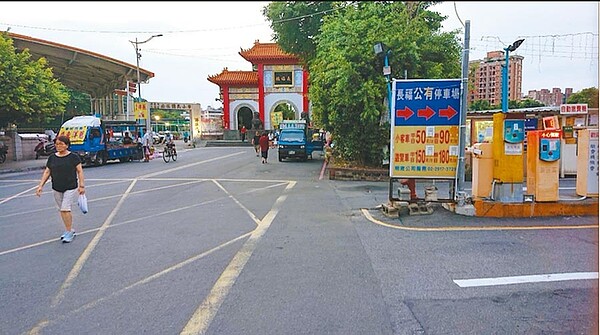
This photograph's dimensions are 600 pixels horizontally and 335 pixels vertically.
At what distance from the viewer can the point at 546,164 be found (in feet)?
25.7

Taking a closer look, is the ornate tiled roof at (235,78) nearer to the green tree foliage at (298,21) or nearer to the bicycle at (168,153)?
the green tree foliage at (298,21)

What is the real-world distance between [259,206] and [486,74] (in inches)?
479

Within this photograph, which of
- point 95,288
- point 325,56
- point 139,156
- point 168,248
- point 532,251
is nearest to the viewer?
point 95,288

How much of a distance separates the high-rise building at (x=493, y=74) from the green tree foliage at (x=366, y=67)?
66.8 inches

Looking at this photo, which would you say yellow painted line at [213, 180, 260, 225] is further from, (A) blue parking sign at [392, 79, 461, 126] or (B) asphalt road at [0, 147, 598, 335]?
(A) blue parking sign at [392, 79, 461, 126]

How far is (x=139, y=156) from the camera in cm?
2478

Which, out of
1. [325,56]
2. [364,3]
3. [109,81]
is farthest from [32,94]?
[109,81]

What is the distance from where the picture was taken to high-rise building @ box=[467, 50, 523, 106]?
15859mm

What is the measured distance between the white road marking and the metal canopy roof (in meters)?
28.9

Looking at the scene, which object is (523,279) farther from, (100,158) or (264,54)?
(264,54)

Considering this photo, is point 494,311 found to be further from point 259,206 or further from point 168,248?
point 259,206

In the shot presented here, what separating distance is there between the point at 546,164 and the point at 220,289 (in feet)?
20.7

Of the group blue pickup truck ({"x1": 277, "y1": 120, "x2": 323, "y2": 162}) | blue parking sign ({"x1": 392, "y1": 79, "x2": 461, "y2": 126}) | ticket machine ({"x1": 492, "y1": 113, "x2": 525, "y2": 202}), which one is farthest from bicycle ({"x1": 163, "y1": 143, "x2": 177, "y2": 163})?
ticket machine ({"x1": 492, "y1": 113, "x2": 525, "y2": 202})

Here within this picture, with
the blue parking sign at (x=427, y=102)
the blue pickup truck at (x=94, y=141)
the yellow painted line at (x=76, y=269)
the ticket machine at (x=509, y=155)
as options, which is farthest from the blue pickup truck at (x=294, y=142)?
the ticket machine at (x=509, y=155)
